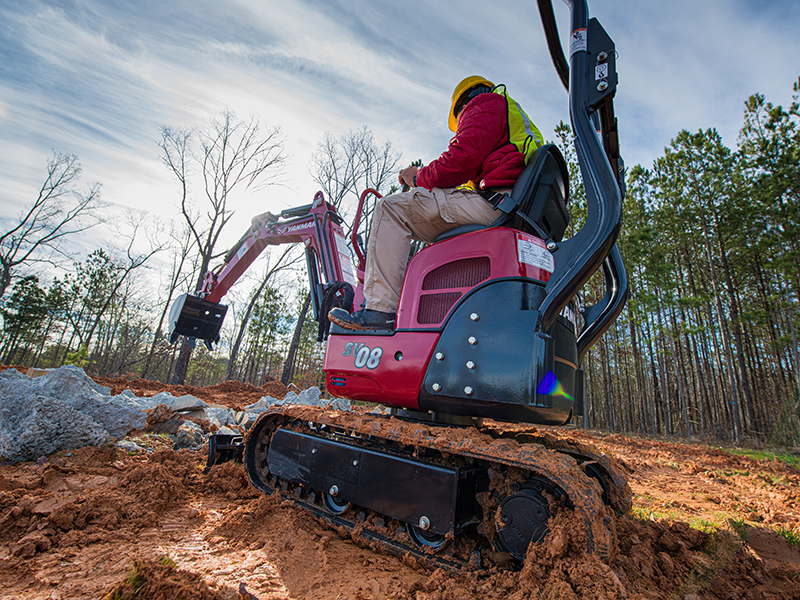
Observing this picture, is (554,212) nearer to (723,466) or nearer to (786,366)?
(723,466)

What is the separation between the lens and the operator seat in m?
2.41

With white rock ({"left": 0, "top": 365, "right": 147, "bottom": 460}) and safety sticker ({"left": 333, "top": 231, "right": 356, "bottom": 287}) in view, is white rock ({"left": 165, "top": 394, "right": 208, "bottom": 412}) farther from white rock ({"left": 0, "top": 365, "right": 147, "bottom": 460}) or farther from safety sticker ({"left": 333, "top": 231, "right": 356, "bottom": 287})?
safety sticker ({"left": 333, "top": 231, "right": 356, "bottom": 287})

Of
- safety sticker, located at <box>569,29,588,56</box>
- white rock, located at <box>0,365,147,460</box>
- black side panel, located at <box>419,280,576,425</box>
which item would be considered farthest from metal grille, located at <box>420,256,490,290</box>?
white rock, located at <box>0,365,147,460</box>

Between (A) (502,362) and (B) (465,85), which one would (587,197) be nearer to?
(A) (502,362)

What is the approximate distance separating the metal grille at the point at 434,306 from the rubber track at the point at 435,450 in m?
0.64

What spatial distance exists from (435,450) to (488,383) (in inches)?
21.8

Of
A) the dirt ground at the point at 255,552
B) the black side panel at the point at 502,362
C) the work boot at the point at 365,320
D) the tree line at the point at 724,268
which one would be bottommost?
the dirt ground at the point at 255,552

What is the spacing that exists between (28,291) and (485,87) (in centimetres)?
4145

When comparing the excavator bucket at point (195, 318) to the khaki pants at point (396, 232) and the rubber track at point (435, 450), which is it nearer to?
the rubber track at point (435, 450)

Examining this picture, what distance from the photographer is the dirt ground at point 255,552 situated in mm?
1628

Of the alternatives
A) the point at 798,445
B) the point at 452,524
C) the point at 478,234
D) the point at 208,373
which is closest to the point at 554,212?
the point at 478,234

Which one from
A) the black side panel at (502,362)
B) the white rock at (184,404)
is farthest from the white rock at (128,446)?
the black side panel at (502,362)

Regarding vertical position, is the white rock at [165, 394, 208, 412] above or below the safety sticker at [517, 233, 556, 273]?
below

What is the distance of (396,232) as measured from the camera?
108 inches
